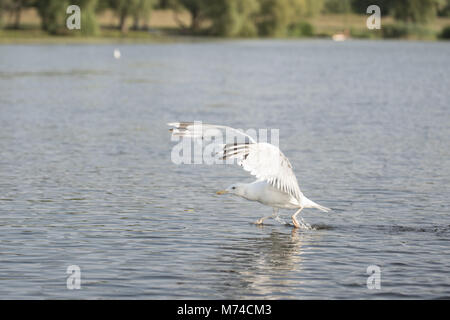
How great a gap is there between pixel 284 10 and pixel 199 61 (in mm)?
66417

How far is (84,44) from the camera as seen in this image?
123000mm

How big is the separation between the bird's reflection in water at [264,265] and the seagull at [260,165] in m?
0.68

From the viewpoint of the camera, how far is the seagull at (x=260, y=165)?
44.5 ft

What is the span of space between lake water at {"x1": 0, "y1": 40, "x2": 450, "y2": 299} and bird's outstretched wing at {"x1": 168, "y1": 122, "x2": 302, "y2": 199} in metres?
1.23

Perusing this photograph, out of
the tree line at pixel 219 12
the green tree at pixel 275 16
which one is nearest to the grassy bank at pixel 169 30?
the tree line at pixel 219 12

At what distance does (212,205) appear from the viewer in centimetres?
1798

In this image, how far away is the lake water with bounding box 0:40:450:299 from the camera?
1259 cm

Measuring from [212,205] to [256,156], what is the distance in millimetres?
4393

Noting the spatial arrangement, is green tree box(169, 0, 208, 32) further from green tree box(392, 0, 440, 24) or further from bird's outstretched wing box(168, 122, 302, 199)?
bird's outstretched wing box(168, 122, 302, 199)

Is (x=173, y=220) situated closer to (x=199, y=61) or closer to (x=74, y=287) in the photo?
(x=74, y=287)
